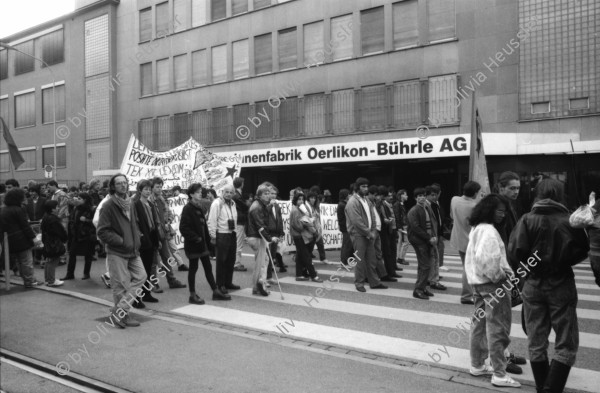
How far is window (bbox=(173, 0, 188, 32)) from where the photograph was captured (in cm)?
2886

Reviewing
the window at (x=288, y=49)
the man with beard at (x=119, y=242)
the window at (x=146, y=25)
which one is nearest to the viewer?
the man with beard at (x=119, y=242)

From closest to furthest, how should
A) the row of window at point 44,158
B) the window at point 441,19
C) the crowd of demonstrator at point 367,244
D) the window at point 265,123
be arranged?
1. the crowd of demonstrator at point 367,244
2. the window at point 441,19
3. the window at point 265,123
4. the row of window at point 44,158

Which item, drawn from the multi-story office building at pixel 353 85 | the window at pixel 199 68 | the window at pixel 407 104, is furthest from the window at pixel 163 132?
the window at pixel 407 104

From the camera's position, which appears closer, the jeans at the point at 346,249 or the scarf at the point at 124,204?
the scarf at the point at 124,204

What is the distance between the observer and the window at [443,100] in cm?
1978

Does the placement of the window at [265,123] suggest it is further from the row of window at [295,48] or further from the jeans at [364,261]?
the jeans at [364,261]

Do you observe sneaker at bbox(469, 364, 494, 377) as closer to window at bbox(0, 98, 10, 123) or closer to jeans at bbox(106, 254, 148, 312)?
jeans at bbox(106, 254, 148, 312)

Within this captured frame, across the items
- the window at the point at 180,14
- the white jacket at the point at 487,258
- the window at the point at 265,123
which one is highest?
the window at the point at 180,14

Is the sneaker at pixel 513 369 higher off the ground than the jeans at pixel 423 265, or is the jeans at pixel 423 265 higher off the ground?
the jeans at pixel 423 265

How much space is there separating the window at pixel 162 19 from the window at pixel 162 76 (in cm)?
153

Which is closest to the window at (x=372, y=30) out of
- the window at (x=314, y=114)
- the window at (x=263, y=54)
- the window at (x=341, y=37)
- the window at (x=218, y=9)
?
the window at (x=341, y=37)

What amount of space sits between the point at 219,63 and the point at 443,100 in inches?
505

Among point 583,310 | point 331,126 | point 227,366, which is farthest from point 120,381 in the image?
point 331,126

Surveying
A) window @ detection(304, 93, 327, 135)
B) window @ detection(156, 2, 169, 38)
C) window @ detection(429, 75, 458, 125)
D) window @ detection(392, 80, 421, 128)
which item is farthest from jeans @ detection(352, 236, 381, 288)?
window @ detection(156, 2, 169, 38)
